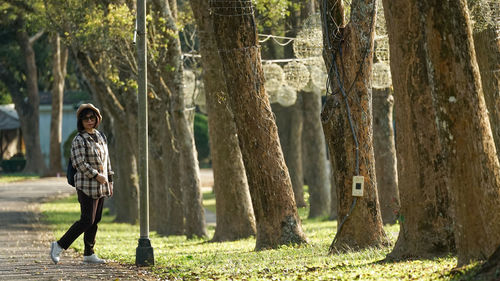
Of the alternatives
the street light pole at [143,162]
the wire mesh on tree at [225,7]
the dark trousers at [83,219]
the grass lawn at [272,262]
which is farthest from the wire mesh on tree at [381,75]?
the dark trousers at [83,219]

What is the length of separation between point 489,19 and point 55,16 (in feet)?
50.0

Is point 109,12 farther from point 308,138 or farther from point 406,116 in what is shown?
point 406,116

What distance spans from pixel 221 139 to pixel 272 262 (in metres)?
5.94

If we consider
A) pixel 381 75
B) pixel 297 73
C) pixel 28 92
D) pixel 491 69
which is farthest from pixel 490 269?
pixel 28 92

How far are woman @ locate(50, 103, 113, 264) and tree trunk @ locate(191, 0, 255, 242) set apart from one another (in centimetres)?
537

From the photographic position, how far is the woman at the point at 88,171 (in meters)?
12.9

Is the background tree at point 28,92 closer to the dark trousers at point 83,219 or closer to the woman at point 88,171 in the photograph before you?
the woman at point 88,171

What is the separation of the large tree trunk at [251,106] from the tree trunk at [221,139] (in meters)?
3.24

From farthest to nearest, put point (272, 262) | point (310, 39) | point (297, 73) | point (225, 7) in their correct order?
point (297, 73)
point (310, 39)
point (225, 7)
point (272, 262)

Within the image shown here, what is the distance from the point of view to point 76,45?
26250mm

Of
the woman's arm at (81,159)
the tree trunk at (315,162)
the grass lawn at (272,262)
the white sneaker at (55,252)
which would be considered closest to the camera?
the grass lawn at (272,262)

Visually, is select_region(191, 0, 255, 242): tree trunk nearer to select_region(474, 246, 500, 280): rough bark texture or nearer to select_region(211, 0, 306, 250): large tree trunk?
select_region(211, 0, 306, 250): large tree trunk

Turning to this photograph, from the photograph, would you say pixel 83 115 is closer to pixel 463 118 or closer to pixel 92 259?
pixel 92 259

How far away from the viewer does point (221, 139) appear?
1848 cm
